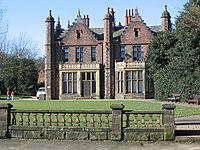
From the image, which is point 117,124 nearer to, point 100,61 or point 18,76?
point 100,61

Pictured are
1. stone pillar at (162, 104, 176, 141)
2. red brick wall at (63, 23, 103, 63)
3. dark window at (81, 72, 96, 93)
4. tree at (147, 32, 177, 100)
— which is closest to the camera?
stone pillar at (162, 104, 176, 141)

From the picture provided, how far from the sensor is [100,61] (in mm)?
50656

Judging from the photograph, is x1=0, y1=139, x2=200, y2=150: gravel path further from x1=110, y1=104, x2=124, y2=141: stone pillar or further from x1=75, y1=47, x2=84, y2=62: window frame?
x1=75, y1=47, x2=84, y2=62: window frame

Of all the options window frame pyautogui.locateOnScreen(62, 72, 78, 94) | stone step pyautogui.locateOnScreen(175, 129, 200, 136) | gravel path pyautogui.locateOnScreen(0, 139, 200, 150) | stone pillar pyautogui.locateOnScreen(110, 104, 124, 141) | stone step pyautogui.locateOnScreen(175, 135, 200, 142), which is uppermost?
window frame pyautogui.locateOnScreen(62, 72, 78, 94)

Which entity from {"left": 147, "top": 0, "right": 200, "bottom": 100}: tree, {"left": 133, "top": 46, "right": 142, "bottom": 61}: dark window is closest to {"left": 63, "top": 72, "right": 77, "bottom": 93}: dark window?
{"left": 133, "top": 46, "right": 142, "bottom": 61}: dark window

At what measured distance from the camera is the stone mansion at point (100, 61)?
154 ft

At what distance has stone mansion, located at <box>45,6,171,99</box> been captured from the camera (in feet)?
154

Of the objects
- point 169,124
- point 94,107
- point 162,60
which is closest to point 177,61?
point 162,60

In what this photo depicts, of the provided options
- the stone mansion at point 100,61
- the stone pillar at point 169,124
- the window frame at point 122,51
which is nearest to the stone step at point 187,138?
the stone pillar at point 169,124

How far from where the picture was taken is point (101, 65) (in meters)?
49.7

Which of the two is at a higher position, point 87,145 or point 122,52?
point 122,52

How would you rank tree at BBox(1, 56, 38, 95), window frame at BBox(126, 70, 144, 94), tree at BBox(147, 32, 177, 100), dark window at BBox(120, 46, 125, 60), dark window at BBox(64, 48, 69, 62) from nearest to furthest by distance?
tree at BBox(147, 32, 177, 100) → window frame at BBox(126, 70, 144, 94) → dark window at BBox(120, 46, 125, 60) → dark window at BBox(64, 48, 69, 62) → tree at BBox(1, 56, 38, 95)

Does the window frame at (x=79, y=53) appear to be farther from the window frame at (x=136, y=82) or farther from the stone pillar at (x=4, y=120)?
the stone pillar at (x=4, y=120)

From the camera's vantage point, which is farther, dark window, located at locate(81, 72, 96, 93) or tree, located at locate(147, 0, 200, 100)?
dark window, located at locate(81, 72, 96, 93)
